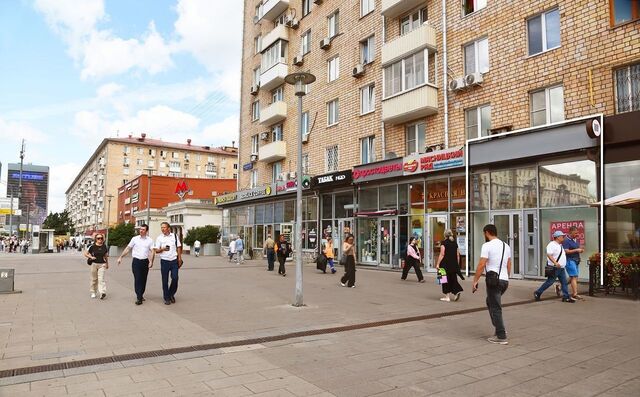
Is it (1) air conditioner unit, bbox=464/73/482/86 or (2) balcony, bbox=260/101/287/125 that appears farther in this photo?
(2) balcony, bbox=260/101/287/125

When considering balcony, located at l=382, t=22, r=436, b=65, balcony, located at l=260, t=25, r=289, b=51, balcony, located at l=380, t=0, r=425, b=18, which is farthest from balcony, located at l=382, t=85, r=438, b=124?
balcony, located at l=260, t=25, r=289, b=51

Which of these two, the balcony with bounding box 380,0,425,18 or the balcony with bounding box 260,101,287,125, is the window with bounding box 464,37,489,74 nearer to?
the balcony with bounding box 380,0,425,18

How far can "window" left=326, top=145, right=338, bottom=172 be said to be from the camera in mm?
24781

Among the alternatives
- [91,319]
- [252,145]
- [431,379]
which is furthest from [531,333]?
[252,145]

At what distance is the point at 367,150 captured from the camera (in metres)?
22.9

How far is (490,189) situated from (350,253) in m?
6.21

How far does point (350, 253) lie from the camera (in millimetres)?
13906

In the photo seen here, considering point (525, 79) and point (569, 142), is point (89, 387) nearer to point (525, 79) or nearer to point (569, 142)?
point (569, 142)

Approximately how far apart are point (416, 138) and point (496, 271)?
46.4 ft

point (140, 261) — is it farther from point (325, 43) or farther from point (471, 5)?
point (325, 43)

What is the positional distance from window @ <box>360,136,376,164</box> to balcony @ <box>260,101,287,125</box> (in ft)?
26.8

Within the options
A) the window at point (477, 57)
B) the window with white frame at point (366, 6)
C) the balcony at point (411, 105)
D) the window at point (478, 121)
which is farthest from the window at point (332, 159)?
the window at point (477, 57)

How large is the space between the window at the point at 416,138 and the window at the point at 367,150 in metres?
2.14

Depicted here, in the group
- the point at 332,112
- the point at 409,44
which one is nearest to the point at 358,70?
the point at 332,112
